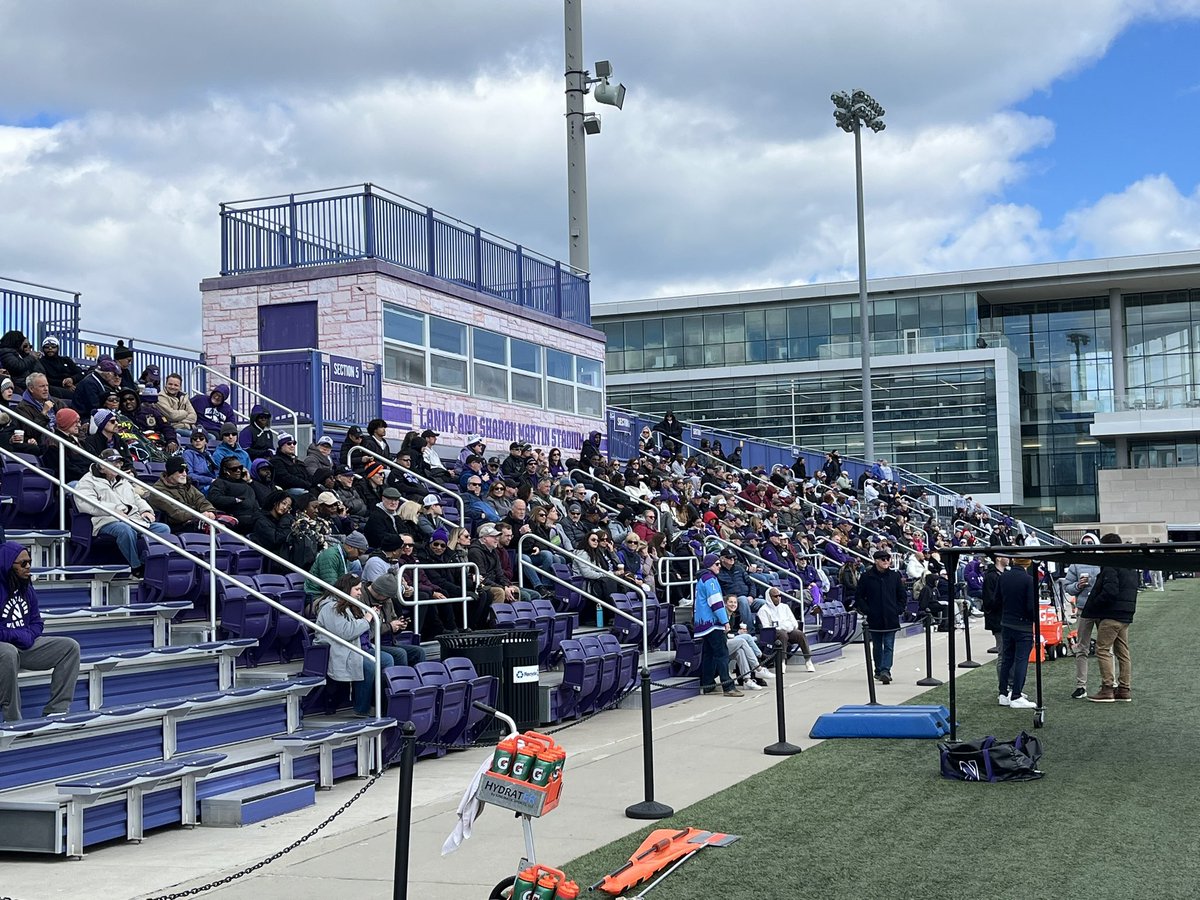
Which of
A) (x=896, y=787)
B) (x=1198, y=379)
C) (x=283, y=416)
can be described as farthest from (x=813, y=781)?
(x=1198, y=379)

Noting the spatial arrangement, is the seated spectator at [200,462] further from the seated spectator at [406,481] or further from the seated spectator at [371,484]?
the seated spectator at [406,481]

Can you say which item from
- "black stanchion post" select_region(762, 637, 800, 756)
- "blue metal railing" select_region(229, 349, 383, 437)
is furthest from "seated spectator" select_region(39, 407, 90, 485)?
"black stanchion post" select_region(762, 637, 800, 756)

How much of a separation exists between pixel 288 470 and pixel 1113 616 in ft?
32.5

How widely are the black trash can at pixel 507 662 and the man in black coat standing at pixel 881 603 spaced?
635cm

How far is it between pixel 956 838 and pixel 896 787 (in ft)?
6.43

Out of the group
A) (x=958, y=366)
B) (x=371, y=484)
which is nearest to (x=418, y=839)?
(x=371, y=484)

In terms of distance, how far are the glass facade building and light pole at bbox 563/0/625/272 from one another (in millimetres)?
28236

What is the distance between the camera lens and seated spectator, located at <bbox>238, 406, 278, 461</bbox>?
57.2 feet

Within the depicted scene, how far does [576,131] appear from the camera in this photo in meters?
33.1

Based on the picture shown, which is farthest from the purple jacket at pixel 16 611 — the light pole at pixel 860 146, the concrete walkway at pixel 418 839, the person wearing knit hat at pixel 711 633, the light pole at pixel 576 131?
the light pole at pixel 860 146

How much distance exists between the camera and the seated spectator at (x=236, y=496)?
561 inches

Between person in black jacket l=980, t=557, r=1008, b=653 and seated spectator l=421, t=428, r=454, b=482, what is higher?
seated spectator l=421, t=428, r=454, b=482

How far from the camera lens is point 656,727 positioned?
15.1 meters

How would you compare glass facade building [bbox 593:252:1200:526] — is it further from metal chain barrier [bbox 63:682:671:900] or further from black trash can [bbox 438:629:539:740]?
black trash can [bbox 438:629:539:740]
